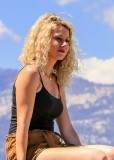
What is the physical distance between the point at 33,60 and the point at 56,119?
81 cm

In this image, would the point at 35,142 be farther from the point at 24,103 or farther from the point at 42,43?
the point at 42,43

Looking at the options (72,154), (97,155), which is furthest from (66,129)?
(97,155)

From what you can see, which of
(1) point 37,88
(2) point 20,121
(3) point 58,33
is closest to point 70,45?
(3) point 58,33

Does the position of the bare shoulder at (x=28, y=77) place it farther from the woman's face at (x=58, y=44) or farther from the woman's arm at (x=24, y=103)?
the woman's face at (x=58, y=44)

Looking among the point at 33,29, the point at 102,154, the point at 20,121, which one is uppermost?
the point at 33,29

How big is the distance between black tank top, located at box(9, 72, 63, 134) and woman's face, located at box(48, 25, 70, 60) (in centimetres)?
45

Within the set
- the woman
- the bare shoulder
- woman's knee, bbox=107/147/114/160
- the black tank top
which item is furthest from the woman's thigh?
the bare shoulder

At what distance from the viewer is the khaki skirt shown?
4488 mm

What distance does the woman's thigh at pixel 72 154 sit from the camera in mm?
4176

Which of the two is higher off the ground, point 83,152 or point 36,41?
point 36,41

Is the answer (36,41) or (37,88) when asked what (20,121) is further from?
(36,41)

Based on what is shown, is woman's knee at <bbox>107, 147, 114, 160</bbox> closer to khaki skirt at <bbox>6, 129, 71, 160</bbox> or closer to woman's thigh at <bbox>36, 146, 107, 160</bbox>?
woman's thigh at <bbox>36, 146, 107, 160</bbox>

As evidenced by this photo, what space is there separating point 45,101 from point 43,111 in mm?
112

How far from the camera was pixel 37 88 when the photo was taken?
4566mm
